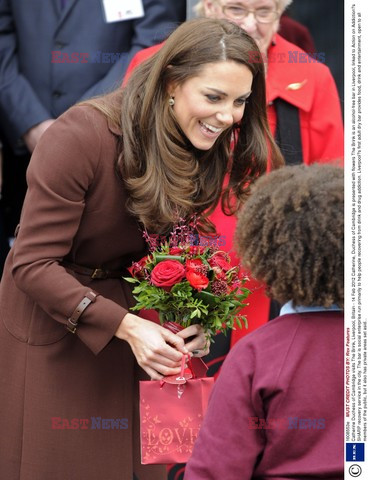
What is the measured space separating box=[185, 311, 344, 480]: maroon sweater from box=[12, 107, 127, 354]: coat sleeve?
71 cm

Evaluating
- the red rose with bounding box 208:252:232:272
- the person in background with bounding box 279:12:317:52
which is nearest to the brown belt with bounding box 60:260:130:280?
the red rose with bounding box 208:252:232:272

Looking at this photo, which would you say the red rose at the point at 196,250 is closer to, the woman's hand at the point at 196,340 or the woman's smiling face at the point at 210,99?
the woman's hand at the point at 196,340

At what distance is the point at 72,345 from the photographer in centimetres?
344

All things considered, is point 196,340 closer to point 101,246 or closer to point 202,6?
point 101,246

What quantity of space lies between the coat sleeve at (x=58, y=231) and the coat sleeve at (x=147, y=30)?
1.59 m

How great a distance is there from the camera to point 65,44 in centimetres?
497

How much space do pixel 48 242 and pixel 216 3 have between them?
1761 millimetres

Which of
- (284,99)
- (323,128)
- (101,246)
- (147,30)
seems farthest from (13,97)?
(101,246)

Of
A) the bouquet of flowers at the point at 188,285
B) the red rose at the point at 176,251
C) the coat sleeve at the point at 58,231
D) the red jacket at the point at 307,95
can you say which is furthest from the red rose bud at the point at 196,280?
the red jacket at the point at 307,95

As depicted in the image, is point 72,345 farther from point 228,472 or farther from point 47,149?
point 228,472

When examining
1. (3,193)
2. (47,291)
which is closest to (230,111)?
(47,291)

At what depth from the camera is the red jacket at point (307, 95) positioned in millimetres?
4547

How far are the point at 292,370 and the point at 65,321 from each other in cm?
97

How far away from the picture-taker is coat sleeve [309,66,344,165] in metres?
4.61
